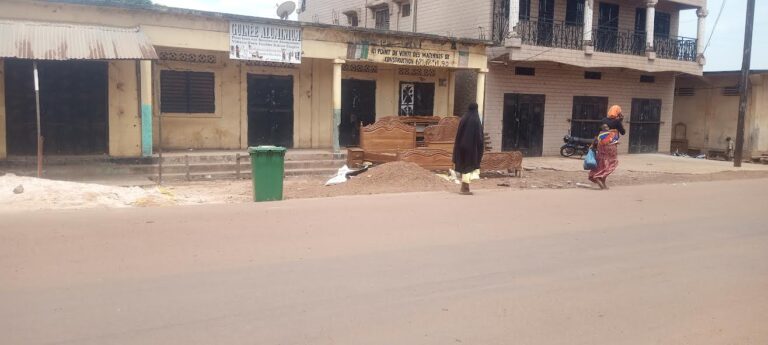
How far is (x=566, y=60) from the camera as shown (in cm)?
2056

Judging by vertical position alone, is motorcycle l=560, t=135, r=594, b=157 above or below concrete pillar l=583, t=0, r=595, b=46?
below

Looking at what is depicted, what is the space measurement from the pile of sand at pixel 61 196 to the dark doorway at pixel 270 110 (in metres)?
6.92

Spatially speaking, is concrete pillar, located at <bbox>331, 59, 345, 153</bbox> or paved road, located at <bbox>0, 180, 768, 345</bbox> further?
concrete pillar, located at <bbox>331, 59, 345, 153</bbox>

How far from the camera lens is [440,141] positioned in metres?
15.8

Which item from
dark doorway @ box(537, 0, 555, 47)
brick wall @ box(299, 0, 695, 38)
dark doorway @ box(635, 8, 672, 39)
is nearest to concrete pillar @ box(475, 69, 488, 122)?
brick wall @ box(299, 0, 695, 38)

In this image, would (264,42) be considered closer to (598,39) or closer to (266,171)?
(266,171)

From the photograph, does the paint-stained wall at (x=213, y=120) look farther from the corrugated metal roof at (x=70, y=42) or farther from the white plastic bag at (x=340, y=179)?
the white plastic bag at (x=340, y=179)

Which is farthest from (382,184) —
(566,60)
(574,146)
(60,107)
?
(574,146)

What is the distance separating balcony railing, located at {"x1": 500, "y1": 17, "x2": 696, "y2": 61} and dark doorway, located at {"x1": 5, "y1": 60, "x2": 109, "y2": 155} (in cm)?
1197

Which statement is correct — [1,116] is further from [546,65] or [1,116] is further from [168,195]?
[546,65]

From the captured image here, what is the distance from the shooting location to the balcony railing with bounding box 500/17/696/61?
20.0 meters

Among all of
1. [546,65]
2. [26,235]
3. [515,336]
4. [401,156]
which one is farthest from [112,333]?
[546,65]

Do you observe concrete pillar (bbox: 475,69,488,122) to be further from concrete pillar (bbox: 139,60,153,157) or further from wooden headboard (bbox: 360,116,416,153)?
concrete pillar (bbox: 139,60,153,157)

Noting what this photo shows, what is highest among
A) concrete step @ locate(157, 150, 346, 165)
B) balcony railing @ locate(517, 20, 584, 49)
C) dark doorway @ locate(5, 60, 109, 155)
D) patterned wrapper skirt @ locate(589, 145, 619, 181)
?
balcony railing @ locate(517, 20, 584, 49)
